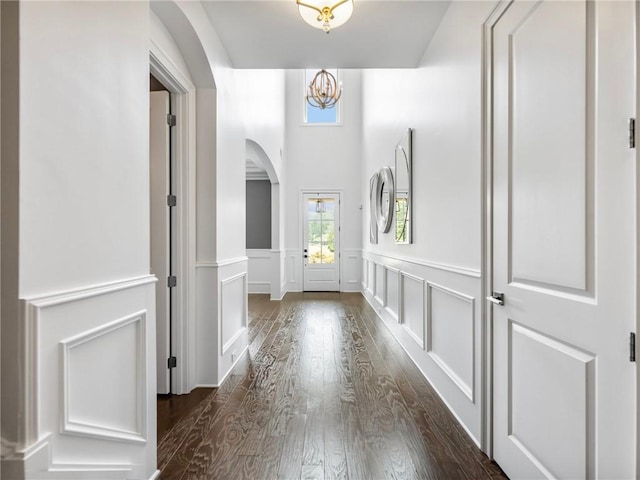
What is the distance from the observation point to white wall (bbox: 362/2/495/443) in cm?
199

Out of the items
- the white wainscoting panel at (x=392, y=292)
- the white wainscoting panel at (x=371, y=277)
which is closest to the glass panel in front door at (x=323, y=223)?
the white wainscoting panel at (x=371, y=277)

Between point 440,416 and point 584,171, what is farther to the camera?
point 440,416

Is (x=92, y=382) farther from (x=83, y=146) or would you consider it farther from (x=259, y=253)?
(x=259, y=253)

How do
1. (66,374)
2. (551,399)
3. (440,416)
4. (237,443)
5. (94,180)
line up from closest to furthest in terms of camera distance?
1. (66,374)
2. (94,180)
3. (551,399)
4. (237,443)
5. (440,416)

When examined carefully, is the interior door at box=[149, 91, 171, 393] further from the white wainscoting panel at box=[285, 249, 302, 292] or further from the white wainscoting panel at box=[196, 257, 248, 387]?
the white wainscoting panel at box=[285, 249, 302, 292]

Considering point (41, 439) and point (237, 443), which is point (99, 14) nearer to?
point (41, 439)

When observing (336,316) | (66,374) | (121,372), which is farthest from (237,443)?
(336,316)

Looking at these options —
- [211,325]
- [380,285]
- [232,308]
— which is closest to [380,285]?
[380,285]

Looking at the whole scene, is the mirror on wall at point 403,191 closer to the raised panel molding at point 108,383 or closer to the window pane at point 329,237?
the raised panel molding at point 108,383

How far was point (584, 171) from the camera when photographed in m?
1.19

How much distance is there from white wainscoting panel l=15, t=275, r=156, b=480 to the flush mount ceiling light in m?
1.76

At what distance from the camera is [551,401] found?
4.48 feet

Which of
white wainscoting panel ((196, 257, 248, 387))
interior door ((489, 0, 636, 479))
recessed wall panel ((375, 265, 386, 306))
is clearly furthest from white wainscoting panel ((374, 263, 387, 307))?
interior door ((489, 0, 636, 479))

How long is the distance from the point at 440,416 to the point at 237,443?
1245mm
